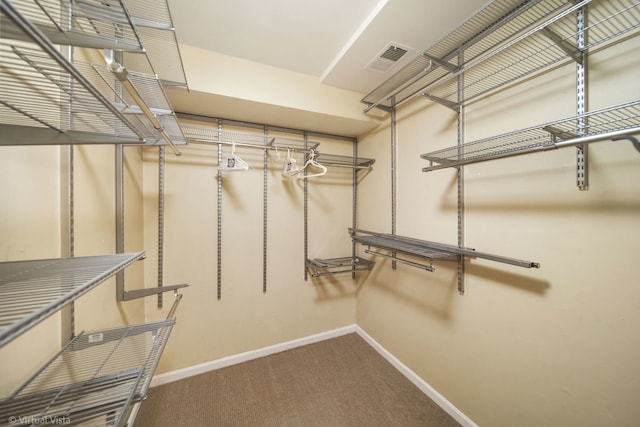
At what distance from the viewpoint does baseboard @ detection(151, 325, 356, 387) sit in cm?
189

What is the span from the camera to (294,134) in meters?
2.39

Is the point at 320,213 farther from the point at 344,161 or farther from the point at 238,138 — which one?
the point at 238,138

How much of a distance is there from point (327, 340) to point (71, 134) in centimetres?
257

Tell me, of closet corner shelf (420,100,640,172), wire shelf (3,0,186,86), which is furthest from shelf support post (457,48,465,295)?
wire shelf (3,0,186,86)

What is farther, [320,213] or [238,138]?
[320,213]

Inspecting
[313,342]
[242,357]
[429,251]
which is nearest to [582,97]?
[429,251]

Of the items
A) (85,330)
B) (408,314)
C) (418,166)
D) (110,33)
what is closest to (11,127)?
(110,33)

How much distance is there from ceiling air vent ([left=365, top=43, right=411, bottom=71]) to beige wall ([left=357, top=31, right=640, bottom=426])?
0.41 meters

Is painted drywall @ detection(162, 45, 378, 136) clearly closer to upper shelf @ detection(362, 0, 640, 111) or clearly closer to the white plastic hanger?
the white plastic hanger

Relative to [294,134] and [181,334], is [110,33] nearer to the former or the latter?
[294,134]

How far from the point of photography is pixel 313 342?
242 centimetres

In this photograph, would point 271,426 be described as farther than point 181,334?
No

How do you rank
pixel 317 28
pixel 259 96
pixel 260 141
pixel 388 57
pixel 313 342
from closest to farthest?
pixel 317 28, pixel 388 57, pixel 259 96, pixel 260 141, pixel 313 342

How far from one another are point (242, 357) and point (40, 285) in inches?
76.1
